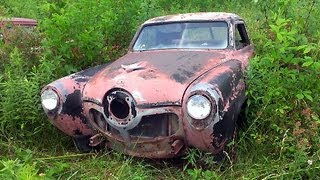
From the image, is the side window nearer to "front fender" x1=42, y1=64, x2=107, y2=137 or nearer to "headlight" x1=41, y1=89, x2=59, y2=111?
"front fender" x1=42, y1=64, x2=107, y2=137

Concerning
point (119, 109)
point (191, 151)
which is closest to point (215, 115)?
point (191, 151)

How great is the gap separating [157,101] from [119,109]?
1.29ft

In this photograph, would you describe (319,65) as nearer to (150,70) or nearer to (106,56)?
(150,70)

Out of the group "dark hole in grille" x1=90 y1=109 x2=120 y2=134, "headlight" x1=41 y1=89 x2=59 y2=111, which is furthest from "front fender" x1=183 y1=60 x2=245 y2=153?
"headlight" x1=41 y1=89 x2=59 y2=111

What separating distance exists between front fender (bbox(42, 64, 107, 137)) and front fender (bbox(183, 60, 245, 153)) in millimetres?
1207

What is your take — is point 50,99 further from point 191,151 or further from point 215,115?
point 215,115

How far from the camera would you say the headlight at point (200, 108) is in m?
3.98

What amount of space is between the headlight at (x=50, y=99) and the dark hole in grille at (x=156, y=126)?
90cm

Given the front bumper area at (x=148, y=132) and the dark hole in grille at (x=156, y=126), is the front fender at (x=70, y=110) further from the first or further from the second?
the dark hole in grille at (x=156, y=126)

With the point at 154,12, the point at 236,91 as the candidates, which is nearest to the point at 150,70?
the point at 236,91

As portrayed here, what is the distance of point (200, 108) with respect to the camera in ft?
13.1

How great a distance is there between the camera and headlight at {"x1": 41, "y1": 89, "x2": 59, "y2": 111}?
4.70 metres

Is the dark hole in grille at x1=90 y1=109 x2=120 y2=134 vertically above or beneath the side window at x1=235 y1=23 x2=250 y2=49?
beneath

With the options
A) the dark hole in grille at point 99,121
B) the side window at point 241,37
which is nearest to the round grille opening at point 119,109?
the dark hole in grille at point 99,121
